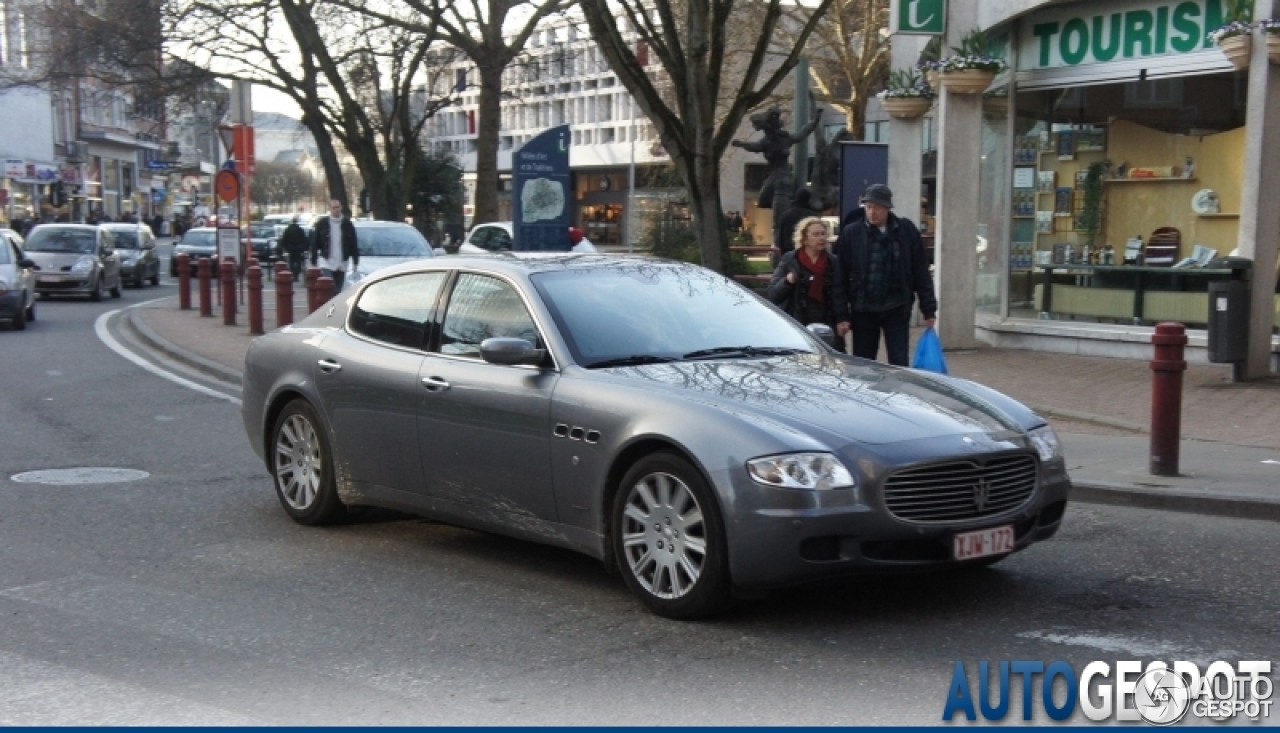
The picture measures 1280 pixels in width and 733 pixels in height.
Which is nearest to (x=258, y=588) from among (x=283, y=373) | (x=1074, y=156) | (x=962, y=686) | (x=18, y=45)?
(x=283, y=373)

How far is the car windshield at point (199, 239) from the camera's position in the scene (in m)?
44.9

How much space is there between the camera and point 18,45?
59.6m

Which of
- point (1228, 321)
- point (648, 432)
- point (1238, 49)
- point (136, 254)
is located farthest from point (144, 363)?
point (136, 254)

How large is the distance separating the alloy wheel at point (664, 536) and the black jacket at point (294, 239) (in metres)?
26.2

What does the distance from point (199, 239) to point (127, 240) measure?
4.74 meters

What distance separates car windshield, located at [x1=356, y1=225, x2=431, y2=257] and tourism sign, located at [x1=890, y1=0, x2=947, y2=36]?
366 inches

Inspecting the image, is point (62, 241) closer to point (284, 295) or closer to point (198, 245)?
point (198, 245)

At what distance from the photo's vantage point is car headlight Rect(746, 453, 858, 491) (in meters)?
5.98

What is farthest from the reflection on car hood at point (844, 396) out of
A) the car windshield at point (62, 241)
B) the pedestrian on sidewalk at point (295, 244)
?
the car windshield at point (62, 241)

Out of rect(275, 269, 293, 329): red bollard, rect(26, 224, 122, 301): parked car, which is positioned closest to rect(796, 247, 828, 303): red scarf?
rect(275, 269, 293, 329): red bollard

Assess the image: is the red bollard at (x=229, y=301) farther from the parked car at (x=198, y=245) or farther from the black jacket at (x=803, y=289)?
the parked car at (x=198, y=245)

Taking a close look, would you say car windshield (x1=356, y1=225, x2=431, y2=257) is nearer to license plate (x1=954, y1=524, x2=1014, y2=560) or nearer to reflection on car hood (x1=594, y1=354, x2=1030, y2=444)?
reflection on car hood (x1=594, y1=354, x2=1030, y2=444)

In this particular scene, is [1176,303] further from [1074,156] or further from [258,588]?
[258,588]

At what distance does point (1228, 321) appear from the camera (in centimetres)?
1373
